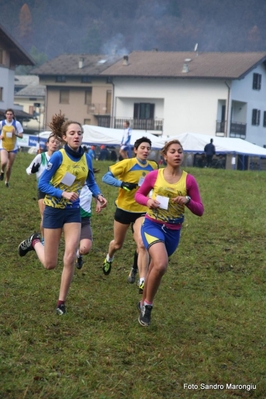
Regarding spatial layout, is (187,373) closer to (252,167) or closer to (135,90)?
(252,167)

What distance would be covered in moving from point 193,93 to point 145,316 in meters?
65.8

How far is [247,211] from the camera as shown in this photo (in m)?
19.9

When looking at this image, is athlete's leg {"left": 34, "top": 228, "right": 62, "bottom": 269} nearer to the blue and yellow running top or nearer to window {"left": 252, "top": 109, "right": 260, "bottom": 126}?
the blue and yellow running top

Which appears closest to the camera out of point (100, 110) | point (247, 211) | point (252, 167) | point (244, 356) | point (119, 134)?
point (244, 356)

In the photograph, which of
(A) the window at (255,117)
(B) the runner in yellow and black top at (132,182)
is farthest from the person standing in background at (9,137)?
(A) the window at (255,117)

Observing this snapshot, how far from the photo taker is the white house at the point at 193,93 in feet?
237

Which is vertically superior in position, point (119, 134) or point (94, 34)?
Answer: point (94, 34)

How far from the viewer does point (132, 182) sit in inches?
421

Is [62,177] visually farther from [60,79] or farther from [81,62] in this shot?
[81,62]

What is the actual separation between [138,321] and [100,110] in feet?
243

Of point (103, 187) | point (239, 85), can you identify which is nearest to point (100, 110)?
point (239, 85)

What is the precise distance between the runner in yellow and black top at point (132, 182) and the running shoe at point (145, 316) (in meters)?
1.67

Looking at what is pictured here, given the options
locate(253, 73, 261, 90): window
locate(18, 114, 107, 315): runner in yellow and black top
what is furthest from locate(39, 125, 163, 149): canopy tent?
locate(18, 114, 107, 315): runner in yellow and black top

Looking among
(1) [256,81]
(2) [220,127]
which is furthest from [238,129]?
(1) [256,81]
